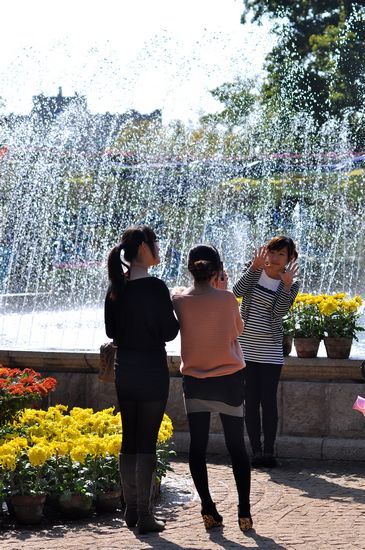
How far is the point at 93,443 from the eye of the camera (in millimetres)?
5855

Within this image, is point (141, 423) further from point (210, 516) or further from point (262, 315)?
point (262, 315)

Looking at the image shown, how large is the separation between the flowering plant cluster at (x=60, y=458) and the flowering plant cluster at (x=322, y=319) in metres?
1.79

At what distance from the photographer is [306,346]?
7598mm

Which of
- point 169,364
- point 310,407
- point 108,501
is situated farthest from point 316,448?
point 108,501

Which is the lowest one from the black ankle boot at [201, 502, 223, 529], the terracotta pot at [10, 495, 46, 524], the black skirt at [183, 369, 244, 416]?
the terracotta pot at [10, 495, 46, 524]

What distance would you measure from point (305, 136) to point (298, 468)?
935 inches

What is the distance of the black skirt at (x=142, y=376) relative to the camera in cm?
534

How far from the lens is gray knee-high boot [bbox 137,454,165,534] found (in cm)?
543

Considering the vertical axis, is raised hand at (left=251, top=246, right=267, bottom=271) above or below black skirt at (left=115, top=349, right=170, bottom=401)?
above

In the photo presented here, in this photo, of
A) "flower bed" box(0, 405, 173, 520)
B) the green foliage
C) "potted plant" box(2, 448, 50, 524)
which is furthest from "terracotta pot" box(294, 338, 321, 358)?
the green foliage

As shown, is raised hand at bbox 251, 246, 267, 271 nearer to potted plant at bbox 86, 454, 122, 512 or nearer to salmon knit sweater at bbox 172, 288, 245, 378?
salmon knit sweater at bbox 172, 288, 245, 378

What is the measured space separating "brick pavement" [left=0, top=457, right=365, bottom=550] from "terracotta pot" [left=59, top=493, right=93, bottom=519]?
72 millimetres

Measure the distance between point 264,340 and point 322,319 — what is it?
27.9 inches

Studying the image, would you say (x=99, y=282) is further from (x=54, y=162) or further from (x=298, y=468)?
(x=298, y=468)
